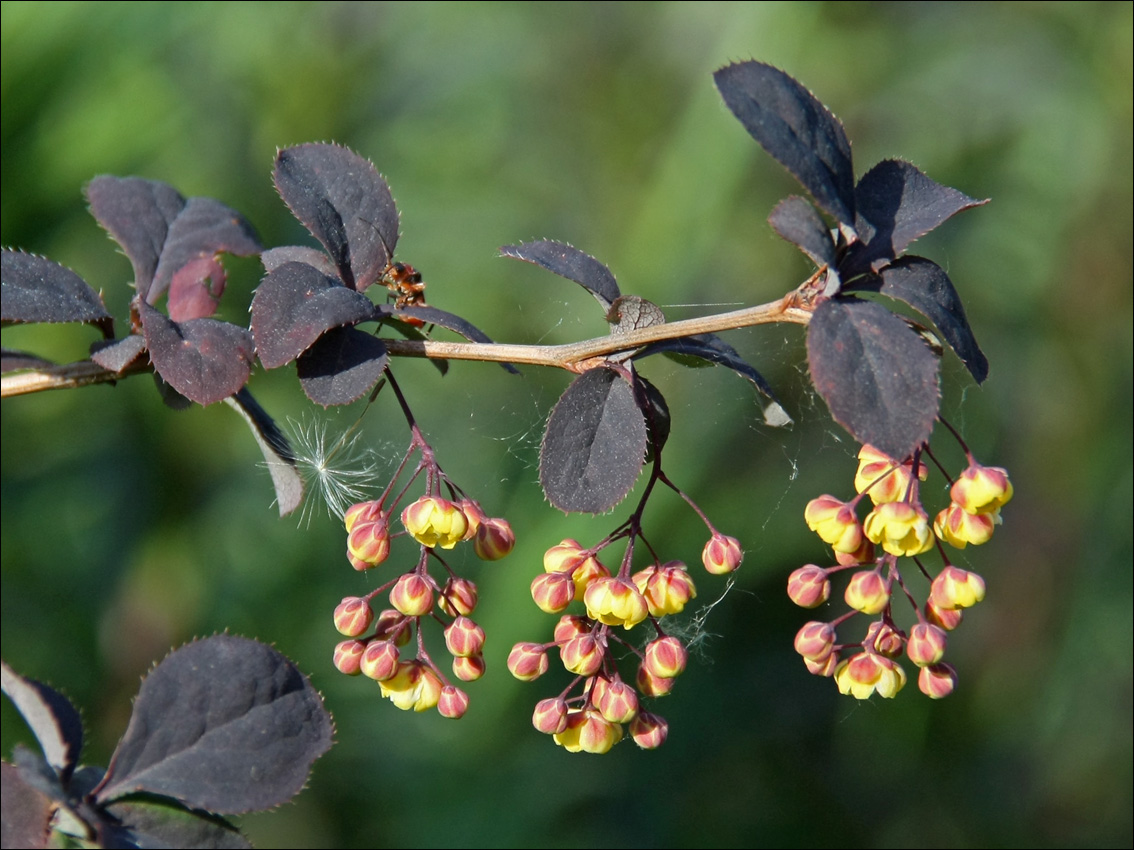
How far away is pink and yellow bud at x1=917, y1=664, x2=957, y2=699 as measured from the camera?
73 centimetres

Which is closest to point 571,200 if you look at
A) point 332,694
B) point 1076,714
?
point 332,694

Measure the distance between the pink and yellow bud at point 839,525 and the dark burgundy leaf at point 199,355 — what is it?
0.39m

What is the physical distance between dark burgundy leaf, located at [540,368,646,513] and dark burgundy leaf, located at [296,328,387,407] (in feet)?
0.40

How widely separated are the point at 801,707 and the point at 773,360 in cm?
77

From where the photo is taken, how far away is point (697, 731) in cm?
200

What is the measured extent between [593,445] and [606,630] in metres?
0.14

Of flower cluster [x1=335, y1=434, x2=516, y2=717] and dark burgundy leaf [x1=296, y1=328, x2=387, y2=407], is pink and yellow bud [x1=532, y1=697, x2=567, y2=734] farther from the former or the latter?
dark burgundy leaf [x1=296, y1=328, x2=387, y2=407]

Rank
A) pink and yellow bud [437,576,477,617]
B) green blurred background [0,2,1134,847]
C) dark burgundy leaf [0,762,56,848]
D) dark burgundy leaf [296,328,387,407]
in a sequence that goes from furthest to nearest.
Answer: green blurred background [0,2,1134,847], pink and yellow bud [437,576,477,617], dark burgundy leaf [296,328,387,407], dark burgundy leaf [0,762,56,848]

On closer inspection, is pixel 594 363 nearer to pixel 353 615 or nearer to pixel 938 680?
pixel 353 615

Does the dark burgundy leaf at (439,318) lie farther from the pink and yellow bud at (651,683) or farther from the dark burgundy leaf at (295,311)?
the pink and yellow bud at (651,683)

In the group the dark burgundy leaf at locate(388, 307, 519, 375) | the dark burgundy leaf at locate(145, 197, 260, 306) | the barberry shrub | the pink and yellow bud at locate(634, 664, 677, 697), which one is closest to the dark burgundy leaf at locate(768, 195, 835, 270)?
the barberry shrub

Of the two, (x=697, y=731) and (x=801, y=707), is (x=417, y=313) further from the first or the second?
(x=801, y=707)

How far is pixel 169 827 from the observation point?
539 millimetres

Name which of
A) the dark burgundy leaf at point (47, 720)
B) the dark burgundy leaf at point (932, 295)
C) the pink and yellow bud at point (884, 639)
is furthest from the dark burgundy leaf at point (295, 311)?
the pink and yellow bud at point (884, 639)
